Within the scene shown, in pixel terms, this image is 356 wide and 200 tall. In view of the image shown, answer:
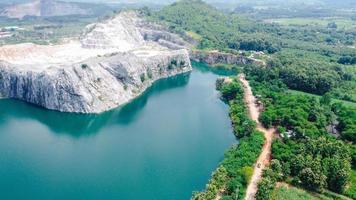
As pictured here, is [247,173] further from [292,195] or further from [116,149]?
[116,149]

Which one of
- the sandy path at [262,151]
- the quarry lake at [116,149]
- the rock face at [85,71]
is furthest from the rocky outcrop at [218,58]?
the quarry lake at [116,149]

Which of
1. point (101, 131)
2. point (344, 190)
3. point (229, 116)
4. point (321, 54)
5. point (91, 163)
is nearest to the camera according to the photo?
point (344, 190)

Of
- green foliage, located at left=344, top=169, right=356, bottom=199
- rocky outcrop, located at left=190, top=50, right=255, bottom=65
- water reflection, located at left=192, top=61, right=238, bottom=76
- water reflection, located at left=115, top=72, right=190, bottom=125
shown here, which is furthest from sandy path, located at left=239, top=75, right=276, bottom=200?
rocky outcrop, located at left=190, top=50, right=255, bottom=65

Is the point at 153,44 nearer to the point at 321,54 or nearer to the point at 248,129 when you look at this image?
the point at 321,54

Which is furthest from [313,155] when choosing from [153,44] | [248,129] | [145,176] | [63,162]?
[153,44]

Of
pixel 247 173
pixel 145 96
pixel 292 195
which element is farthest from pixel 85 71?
pixel 292 195

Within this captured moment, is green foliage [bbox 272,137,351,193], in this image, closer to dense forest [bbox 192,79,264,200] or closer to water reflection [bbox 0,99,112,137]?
dense forest [bbox 192,79,264,200]
